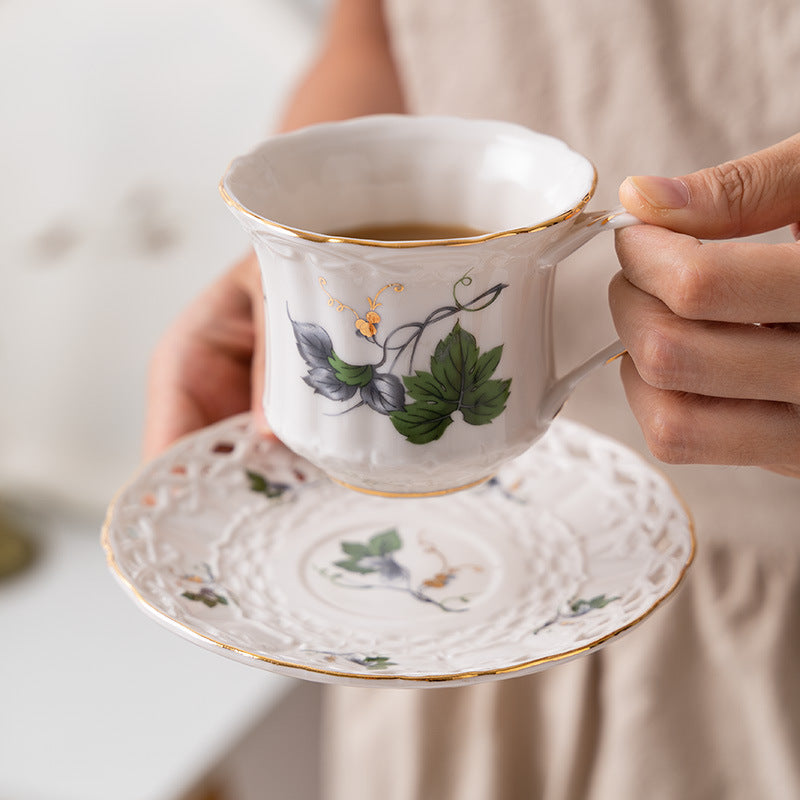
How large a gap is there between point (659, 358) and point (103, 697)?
106 cm

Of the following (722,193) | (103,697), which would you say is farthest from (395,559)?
(103,697)

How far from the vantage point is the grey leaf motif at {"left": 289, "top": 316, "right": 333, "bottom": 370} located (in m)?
0.57

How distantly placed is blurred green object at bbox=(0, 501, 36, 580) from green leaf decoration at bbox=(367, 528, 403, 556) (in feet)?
3.30

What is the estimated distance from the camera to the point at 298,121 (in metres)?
1.01

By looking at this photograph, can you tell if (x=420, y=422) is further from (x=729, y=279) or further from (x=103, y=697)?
(x=103, y=697)

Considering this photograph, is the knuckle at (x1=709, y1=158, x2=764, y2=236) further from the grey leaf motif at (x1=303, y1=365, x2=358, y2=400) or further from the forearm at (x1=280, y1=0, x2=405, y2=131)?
the forearm at (x1=280, y1=0, x2=405, y2=131)

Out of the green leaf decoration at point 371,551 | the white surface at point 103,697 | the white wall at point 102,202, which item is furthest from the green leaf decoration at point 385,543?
the white wall at point 102,202

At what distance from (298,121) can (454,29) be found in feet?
0.68

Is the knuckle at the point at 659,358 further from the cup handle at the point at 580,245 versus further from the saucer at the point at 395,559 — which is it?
the saucer at the point at 395,559

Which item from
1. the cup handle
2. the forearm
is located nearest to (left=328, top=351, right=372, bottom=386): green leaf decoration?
the cup handle

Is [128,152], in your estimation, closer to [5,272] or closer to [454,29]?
[5,272]

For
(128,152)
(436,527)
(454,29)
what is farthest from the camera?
(128,152)

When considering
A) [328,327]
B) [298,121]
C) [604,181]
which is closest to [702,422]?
[328,327]

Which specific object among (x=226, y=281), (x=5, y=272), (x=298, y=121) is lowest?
(x=5, y=272)
